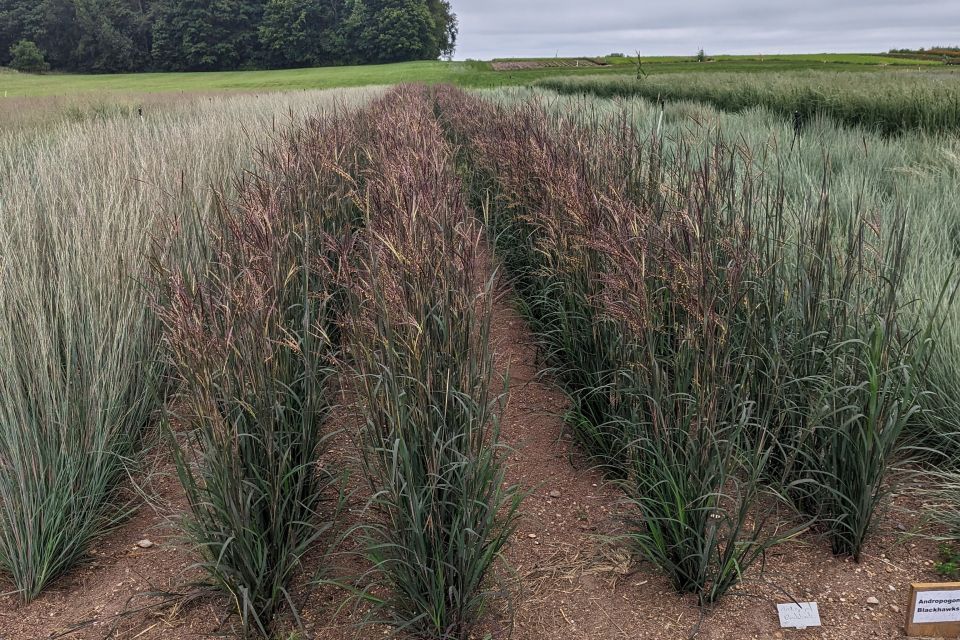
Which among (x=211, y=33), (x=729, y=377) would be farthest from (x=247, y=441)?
(x=211, y=33)

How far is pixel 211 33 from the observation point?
4772cm

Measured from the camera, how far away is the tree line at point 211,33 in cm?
4447

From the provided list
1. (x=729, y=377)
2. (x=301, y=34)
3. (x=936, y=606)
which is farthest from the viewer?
(x=301, y=34)

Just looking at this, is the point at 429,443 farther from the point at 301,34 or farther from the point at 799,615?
the point at 301,34

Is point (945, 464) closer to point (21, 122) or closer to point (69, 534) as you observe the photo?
point (69, 534)

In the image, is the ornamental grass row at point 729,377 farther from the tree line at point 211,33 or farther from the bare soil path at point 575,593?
the tree line at point 211,33

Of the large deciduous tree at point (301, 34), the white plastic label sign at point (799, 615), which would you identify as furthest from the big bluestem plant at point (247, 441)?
the large deciduous tree at point (301, 34)

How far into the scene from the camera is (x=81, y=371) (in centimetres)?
280

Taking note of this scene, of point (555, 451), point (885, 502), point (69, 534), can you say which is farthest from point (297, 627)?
point (885, 502)

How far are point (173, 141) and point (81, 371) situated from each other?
3892mm

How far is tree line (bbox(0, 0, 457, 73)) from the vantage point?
4447 cm

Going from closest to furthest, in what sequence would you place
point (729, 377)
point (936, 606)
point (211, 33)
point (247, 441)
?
point (936, 606) → point (247, 441) → point (729, 377) → point (211, 33)

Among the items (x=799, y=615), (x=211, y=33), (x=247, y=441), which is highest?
(x=211, y=33)

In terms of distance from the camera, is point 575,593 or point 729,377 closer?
point 575,593
